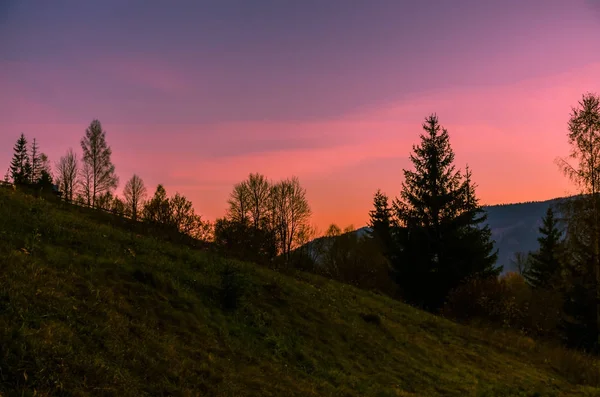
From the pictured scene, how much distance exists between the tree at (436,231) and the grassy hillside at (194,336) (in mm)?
14202

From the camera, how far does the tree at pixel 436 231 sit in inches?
1447

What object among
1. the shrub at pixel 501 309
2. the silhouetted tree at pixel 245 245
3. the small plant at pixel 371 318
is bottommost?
the shrub at pixel 501 309

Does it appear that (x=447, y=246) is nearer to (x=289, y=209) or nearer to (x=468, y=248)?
(x=468, y=248)

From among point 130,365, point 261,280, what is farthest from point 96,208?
point 130,365

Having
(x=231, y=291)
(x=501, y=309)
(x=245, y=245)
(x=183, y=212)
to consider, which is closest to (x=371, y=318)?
(x=231, y=291)

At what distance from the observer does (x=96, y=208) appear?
84.0ft

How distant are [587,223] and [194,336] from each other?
26399 millimetres

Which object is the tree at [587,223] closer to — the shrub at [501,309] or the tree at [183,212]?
the shrub at [501,309]

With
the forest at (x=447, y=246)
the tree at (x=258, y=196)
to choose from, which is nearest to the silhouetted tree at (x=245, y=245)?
the forest at (x=447, y=246)

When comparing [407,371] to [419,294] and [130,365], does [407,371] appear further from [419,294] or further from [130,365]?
[419,294]

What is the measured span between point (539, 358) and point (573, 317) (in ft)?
36.7

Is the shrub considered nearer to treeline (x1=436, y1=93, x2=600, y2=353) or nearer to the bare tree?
treeline (x1=436, y1=93, x2=600, y2=353)

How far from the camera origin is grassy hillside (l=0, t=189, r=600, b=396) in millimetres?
7375

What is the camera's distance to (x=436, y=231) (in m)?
38.6
